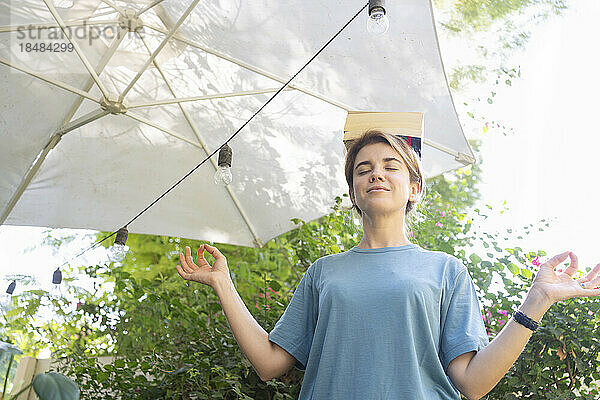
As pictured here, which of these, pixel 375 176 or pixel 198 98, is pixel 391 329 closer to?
pixel 375 176

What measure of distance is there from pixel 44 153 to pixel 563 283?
2.56 metres

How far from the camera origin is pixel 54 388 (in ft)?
3.59

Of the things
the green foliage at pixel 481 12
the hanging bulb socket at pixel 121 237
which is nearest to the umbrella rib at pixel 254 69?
the hanging bulb socket at pixel 121 237

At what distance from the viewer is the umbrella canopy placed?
241 centimetres

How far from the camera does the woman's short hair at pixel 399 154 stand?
140cm

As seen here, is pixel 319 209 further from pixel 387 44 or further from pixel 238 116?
pixel 387 44

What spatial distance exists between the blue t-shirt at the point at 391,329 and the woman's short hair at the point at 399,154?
173mm

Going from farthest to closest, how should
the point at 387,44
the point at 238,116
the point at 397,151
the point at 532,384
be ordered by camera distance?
the point at 238,116 < the point at 387,44 < the point at 532,384 < the point at 397,151

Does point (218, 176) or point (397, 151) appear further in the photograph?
point (218, 176)

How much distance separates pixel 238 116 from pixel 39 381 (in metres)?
2.00

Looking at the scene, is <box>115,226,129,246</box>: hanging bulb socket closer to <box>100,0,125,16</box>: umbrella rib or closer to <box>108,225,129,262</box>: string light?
<box>108,225,129,262</box>: string light

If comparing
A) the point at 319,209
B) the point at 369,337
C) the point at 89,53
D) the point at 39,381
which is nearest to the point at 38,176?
the point at 89,53

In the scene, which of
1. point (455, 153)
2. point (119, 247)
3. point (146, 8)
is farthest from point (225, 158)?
point (455, 153)

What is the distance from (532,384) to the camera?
7.15ft
